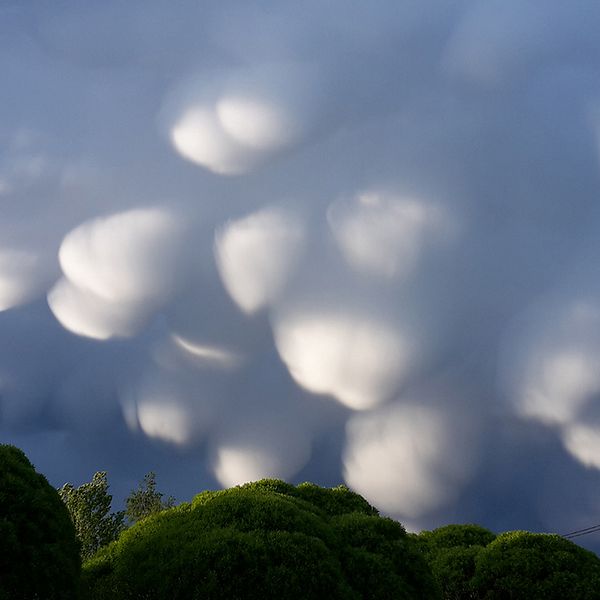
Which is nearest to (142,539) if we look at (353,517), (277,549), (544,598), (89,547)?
(277,549)

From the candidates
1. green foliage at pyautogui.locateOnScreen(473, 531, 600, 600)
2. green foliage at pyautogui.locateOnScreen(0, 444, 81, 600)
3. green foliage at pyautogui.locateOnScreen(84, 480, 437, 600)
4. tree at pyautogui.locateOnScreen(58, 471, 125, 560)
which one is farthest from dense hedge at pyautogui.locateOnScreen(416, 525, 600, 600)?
tree at pyautogui.locateOnScreen(58, 471, 125, 560)

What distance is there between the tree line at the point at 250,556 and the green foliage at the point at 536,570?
0.04 m

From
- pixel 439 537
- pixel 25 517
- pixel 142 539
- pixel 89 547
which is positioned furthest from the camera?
pixel 89 547

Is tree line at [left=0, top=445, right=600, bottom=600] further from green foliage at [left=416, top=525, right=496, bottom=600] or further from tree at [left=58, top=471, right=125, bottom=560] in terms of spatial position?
tree at [left=58, top=471, right=125, bottom=560]

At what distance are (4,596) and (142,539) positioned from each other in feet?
18.6

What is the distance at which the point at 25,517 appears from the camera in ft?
45.5

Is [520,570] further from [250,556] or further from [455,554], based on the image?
[250,556]

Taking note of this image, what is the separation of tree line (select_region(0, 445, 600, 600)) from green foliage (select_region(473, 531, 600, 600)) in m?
0.04

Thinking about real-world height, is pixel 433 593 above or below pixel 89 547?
below

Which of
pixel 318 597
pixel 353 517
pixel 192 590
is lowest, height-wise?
pixel 318 597

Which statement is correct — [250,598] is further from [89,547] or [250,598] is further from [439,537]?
[89,547]

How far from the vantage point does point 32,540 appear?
44.6 ft

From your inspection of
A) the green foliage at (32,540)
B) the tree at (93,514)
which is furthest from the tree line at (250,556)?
the tree at (93,514)

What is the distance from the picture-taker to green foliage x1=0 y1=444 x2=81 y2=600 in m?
12.9
